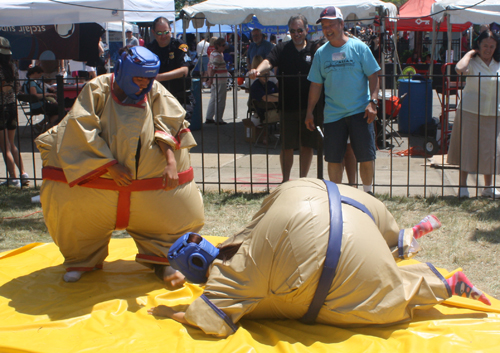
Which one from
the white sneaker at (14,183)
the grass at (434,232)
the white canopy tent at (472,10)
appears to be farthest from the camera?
the white canopy tent at (472,10)

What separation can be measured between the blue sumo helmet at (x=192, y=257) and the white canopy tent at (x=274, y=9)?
6599 millimetres

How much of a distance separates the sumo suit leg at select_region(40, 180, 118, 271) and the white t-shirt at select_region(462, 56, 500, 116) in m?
4.02

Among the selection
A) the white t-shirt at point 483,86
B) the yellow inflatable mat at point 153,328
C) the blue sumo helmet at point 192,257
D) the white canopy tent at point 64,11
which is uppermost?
the white canopy tent at point 64,11

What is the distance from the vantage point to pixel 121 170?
124 inches

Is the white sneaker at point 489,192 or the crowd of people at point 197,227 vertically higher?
the crowd of people at point 197,227

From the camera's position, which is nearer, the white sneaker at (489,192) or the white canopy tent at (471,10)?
the white sneaker at (489,192)

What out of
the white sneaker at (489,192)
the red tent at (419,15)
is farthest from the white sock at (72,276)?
the red tent at (419,15)

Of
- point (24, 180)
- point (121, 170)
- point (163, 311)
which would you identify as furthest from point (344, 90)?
point (24, 180)

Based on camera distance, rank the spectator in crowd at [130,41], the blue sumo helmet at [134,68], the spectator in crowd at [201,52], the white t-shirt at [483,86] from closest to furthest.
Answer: the blue sumo helmet at [134,68] → the white t-shirt at [483,86] → the spectator in crowd at [201,52] → the spectator in crowd at [130,41]

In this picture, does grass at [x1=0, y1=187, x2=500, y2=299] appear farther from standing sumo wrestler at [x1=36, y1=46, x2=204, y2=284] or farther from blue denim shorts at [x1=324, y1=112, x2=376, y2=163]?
standing sumo wrestler at [x1=36, y1=46, x2=204, y2=284]

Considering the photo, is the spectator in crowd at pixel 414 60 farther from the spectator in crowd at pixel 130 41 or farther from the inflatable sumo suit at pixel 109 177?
the inflatable sumo suit at pixel 109 177

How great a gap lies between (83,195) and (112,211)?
0.20 m

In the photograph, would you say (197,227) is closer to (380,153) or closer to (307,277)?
(307,277)

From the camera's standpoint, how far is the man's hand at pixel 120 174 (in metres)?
3.14
